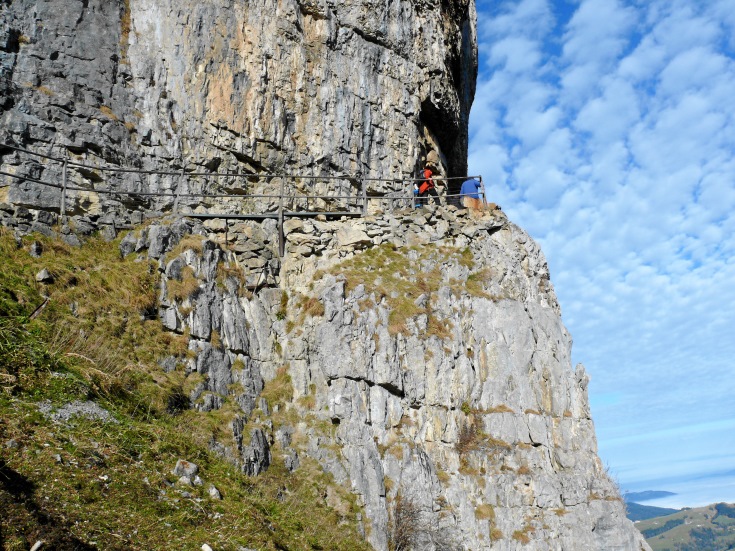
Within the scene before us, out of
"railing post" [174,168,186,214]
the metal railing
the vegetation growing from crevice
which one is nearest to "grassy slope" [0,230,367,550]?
the metal railing

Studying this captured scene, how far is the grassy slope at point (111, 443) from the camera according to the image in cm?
755

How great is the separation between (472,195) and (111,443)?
58.6 feet

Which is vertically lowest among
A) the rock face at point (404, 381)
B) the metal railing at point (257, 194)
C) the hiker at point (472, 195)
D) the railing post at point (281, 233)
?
the rock face at point (404, 381)

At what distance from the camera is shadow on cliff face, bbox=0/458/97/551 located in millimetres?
6531

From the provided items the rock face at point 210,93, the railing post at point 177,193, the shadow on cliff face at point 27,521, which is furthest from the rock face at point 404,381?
the shadow on cliff face at point 27,521

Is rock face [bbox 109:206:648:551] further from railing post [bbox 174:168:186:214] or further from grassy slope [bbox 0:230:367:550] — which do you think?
railing post [bbox 174:168:186:214]

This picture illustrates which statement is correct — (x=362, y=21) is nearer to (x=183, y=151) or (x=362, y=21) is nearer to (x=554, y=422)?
(x=183, y=151)

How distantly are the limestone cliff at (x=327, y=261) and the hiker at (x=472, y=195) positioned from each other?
4.39 ft

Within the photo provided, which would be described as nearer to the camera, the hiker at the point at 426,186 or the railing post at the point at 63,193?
the railing post at the point at 63,193

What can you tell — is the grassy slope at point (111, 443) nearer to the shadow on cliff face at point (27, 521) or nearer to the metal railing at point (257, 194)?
the shadow on cliff face at point (27, 521)

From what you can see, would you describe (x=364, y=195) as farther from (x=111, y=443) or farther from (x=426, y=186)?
(x=111, y=443)

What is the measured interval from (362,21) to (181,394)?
17692 mm

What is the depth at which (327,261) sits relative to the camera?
1969 centimetres

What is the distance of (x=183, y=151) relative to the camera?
67.6 feet
